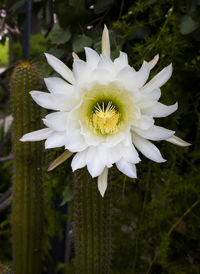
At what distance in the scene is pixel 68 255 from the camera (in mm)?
1466

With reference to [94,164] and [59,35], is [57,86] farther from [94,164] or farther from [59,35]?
[59,35]

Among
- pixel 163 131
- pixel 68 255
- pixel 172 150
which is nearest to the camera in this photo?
pixel 163 131

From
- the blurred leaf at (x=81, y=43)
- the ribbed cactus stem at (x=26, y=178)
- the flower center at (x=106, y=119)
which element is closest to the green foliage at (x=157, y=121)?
the blurred leaf at (x=81, y=43)

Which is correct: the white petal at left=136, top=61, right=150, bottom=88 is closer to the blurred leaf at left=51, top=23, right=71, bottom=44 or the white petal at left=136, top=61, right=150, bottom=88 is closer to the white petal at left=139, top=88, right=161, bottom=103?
the white petal at left=139, top=88, right=161, bottom=103

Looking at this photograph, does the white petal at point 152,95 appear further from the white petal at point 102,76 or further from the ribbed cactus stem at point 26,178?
the ribbed cactus stem at point 26,178

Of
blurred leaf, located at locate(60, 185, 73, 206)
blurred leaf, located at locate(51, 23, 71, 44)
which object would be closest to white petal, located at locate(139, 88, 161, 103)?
blurred leaf, located at locate(51, 23, 71, 44)

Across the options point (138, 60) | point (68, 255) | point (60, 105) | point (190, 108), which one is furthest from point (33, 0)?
point (68, 255)

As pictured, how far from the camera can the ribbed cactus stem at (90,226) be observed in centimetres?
66

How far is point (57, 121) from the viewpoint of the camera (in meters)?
0.56

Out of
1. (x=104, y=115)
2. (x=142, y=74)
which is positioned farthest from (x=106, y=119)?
(x=142, y=74)

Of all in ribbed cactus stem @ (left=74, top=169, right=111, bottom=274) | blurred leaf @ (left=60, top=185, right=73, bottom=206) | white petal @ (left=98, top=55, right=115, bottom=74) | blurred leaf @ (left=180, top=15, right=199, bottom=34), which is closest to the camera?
white petal @ (left=98, top=55, right=115, bottom=74)

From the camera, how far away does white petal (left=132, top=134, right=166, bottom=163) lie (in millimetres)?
560

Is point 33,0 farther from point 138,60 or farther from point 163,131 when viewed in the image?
point 163,131

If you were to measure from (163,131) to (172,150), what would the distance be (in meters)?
0.45
